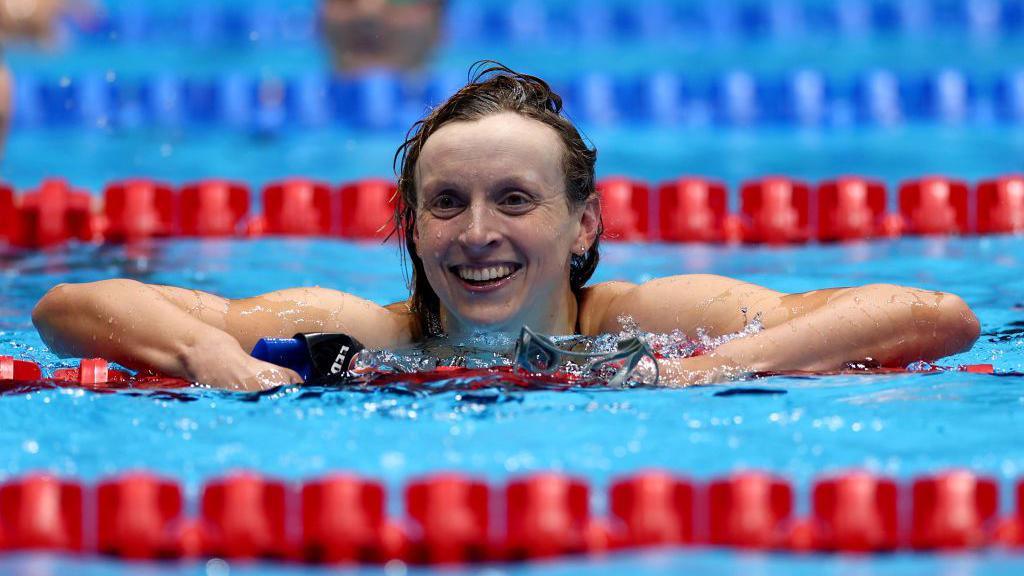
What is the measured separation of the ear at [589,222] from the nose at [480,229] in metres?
0.31

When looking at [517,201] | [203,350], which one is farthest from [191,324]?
[517,201]

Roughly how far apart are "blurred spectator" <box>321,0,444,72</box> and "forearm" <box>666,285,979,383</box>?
17.4 feet

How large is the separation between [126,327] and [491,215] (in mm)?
875

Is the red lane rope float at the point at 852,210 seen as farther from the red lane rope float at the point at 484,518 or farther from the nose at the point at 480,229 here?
the red lane rope float at the point at 484,518

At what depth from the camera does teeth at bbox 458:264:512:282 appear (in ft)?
10.7

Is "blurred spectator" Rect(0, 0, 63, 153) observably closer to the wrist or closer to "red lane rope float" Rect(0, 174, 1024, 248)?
"red lane rope float" Rect(0, 174, 1024, 248)

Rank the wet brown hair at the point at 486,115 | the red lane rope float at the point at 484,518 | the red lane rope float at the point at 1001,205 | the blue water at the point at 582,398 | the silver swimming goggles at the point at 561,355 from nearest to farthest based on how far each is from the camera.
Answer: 1. the red lane rope float at the point at 484,518
2. the blue water at the point at 582,398
3. the silver swimming goggles at the point at 561,355
4. the wet brown hair at the point at 486,115
5. the red lane rope float at the point at 1001,205

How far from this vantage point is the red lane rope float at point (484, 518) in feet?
8.28

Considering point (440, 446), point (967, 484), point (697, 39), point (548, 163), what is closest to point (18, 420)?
point (440, 446)

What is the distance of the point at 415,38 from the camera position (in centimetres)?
845

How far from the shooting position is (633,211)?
19.6 ft

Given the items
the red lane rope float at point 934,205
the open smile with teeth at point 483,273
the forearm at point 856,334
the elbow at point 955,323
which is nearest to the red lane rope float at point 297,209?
the red lane rope float at point 934,205

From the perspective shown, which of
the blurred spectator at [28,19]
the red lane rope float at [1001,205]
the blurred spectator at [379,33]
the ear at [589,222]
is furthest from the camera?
the blurred spectator at [28,19]

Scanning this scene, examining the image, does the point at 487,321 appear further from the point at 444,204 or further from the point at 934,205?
the point at 934,205
